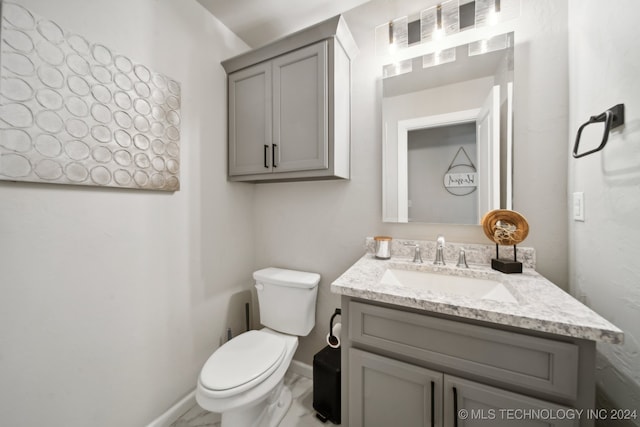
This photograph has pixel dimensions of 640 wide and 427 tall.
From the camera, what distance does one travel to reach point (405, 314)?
84 cm

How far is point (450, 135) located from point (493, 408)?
119 centimetres

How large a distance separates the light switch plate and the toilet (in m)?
1.32

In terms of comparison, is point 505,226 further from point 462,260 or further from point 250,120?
point 250,120

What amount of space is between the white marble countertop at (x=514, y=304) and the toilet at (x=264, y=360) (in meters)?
0.61

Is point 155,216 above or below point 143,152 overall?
below

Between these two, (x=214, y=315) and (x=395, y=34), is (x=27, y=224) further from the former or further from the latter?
(x=395, y=34)

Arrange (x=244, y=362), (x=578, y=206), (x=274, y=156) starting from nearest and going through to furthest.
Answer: (x=578, y=206) → (x=244, y=362) → (x=274, y=156)

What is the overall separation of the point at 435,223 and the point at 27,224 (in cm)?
183

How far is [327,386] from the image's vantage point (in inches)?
51.4

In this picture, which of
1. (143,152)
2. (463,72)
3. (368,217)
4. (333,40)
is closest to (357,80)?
(333,40)

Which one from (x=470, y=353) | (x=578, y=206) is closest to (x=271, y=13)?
(x=578, y=206)

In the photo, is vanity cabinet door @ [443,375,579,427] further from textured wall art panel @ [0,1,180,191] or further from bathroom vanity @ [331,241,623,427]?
textured wall art panel @ [0,1,180,191]

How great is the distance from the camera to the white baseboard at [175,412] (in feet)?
4.14

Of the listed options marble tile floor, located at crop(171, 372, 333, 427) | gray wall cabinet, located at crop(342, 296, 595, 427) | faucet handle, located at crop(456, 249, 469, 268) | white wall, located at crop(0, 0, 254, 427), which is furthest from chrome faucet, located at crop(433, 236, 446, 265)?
white wall, located at crop(0, 0, 254, 427)
